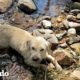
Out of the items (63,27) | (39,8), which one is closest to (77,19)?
(63,27)

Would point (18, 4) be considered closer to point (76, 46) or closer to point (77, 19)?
point (77, 19)

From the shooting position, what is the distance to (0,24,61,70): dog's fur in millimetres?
5574

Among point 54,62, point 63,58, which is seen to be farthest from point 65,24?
point 54,62

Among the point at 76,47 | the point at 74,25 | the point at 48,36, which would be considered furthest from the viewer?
the point at 74,25

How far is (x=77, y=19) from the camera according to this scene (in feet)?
24.6

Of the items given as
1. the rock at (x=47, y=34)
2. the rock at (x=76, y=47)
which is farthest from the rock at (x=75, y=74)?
the rock at (x=47, y=34)

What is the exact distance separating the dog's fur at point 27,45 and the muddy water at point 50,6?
195 centimetres

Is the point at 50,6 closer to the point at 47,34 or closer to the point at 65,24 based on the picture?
the point at 65,24

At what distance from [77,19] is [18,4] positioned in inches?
54.3

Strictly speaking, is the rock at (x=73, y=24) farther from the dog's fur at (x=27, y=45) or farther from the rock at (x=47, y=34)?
the dog's fur at (x=27, y=45)

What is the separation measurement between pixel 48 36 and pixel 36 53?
1101 mm

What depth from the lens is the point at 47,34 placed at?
6.69 metres

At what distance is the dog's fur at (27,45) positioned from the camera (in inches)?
219

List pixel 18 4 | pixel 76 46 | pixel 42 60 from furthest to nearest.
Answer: pixel 18 4 < pixel 76 46 < pixel 42 60
